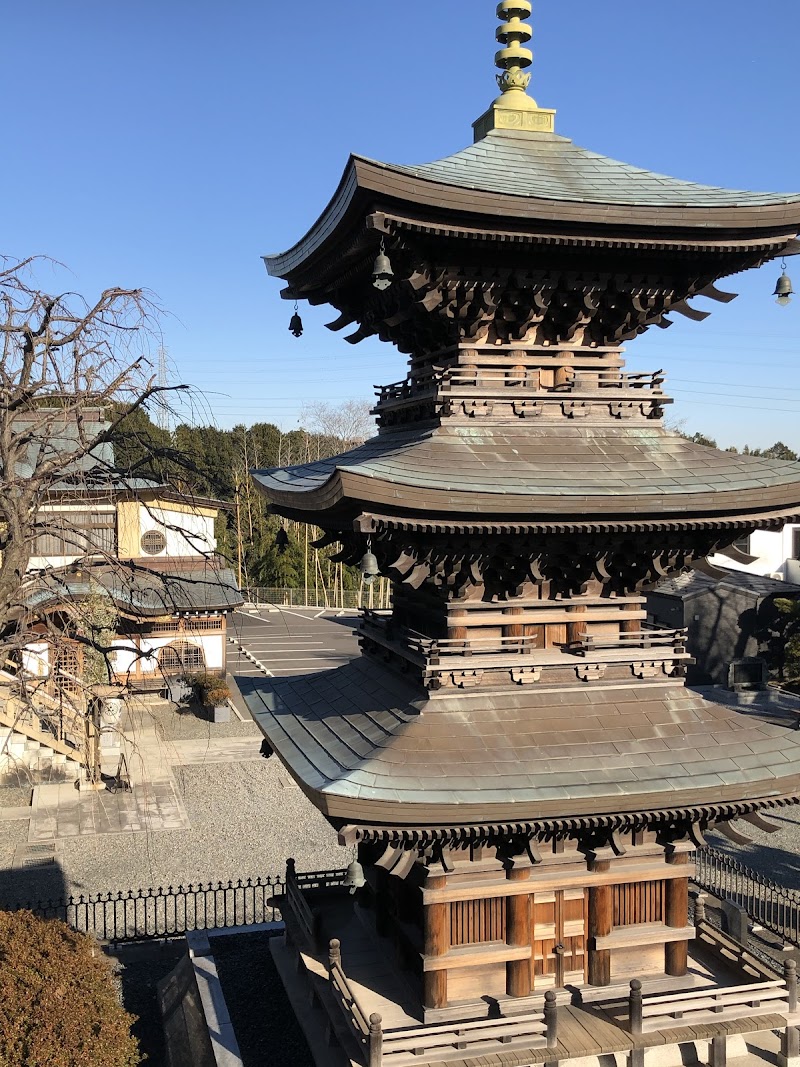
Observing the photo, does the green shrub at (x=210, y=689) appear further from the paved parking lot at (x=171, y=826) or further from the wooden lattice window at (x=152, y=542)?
the wooden lattice window at (x=152, y=542)

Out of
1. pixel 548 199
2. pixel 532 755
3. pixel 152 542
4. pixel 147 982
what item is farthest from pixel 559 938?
pixel 152 542

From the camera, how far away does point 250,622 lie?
5184 cm

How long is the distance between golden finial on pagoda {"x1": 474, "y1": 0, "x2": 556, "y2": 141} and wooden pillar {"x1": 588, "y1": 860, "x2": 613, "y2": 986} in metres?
9.12

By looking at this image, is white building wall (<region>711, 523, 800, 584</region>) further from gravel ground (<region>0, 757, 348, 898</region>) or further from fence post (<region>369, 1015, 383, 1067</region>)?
fence post (<region>369, 1015, 383, 1067</region>)

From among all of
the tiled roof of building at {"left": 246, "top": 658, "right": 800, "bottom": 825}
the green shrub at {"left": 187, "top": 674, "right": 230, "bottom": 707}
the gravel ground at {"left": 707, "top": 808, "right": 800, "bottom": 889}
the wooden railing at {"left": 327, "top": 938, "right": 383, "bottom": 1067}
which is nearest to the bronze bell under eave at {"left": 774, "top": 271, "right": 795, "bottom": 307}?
the tiled roof of building at {"left": 246, "top": 658, "right": 800, "bottom": 825}

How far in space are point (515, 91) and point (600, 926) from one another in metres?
10.2

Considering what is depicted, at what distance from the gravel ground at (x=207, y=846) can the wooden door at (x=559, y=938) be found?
421 inches

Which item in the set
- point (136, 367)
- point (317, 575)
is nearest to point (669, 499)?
point (136, 367)

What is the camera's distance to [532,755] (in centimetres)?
Answer: 888

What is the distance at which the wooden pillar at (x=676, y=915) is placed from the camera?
9.84m

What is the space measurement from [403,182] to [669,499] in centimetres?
407

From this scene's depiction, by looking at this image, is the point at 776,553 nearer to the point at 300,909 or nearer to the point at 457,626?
the point at 300,909

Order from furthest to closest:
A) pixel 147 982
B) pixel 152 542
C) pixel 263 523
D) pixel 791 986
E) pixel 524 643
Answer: pixel 263 523
pixel 152 542
pixel 147 982
pixel 524 643
pixel 791 986

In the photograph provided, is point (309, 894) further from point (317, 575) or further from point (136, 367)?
point (317, 575)
